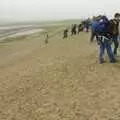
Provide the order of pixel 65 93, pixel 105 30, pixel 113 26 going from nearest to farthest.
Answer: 1. pixel 65 93
2. pixel 105 30
3. pixel 113 26

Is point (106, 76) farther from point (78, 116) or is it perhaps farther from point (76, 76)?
point (78, 116)

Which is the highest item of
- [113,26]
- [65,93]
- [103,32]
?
[113,26]

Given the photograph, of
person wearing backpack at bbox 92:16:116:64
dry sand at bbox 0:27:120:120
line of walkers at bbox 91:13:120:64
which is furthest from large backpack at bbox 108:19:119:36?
dry sand at bbox 0:27:120:120

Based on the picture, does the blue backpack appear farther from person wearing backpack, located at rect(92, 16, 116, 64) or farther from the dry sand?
the dry sand

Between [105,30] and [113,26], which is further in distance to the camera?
[113,26]

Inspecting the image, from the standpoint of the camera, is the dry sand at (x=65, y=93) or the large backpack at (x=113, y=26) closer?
the dry sand at (x=65, y=93)

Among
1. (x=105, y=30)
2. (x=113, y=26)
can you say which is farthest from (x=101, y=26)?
(x=113, y=26)

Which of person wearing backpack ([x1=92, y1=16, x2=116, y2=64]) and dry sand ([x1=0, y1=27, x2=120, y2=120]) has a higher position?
person wearing backpack ([x1=92, y1=16, x2=116, y2=64])

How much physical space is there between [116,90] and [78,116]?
6.77ft

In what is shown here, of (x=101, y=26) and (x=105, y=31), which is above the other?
(x=101, y=26)

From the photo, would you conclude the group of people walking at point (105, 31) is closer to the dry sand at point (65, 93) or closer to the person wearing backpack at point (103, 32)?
the person wearing backpack at point (103, 32)

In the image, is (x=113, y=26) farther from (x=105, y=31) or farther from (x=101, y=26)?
(x=101, y=26)

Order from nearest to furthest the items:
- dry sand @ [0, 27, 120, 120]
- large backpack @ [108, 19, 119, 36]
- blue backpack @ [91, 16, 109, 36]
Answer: dry sand @ [0, 27, 120, 120] → blue backpack @ [91, 16, 109, 36] → large backpack @ [108, 19, 119, 36]

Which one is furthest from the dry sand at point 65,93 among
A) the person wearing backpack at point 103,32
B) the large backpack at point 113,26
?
the large backpack at point 113,26
